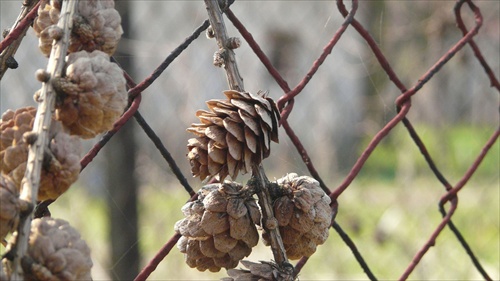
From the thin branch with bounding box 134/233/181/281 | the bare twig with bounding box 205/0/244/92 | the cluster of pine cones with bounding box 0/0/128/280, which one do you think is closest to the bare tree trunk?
the thin branch with bounding box 134/233/181/281

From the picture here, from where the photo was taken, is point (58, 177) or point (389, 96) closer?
point (58, 177)

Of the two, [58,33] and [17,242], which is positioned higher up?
[58,33]

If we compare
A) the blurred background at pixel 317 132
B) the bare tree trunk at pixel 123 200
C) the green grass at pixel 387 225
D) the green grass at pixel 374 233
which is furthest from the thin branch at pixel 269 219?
the green grass at pixel 374 233

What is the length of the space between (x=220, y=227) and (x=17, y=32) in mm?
250

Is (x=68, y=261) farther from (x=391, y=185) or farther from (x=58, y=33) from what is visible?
(x=391, y=185)

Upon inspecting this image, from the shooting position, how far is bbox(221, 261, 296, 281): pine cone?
0.60 m

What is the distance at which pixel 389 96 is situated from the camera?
4.74m

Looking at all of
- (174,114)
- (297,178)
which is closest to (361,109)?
(174,114)

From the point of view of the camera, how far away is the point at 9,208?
0.45 m

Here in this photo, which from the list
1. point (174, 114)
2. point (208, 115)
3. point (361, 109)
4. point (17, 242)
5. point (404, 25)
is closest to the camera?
point (17, 242)

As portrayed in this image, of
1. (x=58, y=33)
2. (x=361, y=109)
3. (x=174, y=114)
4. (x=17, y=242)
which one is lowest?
(x=361, y=109)

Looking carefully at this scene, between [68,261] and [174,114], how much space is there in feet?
7.20

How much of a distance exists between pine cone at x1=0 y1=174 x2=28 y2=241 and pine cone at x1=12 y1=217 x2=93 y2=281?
0.02 meters

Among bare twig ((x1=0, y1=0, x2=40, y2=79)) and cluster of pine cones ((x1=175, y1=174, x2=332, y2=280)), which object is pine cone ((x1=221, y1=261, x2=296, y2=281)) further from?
bare twig ((x1=0, y1=0, x2=40, y2=79))
